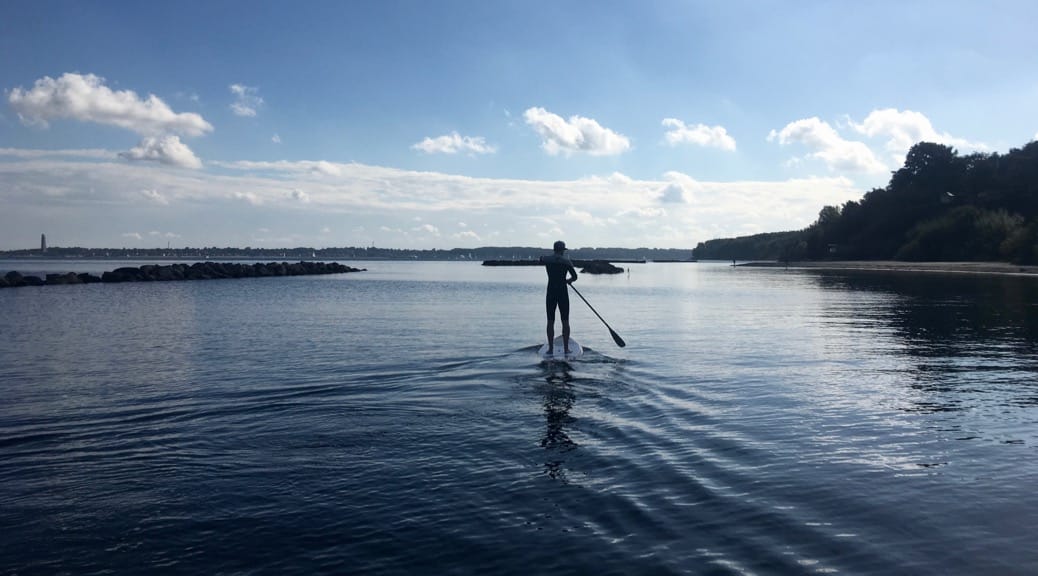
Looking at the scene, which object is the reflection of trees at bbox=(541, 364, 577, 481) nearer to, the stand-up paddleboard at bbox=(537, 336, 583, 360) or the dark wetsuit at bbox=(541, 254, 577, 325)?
the stand-up paddleboard at bbox=(537, 336, 583, 360)

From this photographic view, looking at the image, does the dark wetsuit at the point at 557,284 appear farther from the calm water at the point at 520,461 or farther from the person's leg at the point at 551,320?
the calm water at the point at 520,461

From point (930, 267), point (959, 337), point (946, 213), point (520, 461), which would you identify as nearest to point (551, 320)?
point (520, 461)

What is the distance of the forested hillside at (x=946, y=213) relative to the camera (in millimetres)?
95062

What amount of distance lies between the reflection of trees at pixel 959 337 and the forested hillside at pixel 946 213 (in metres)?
53.2

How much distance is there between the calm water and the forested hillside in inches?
3237

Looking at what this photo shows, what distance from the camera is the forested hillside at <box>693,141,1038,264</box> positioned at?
9506 cm

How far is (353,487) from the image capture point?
8.09 meters

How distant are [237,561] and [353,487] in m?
2.00

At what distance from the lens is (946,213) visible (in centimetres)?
11350

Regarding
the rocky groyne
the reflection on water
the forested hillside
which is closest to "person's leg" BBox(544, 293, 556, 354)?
the reflection on water

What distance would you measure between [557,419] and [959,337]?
58.0ft

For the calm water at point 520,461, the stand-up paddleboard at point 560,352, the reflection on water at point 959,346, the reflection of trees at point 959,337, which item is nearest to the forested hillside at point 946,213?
the reflection of trees at point 959,337

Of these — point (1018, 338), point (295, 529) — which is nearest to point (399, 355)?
point (295, 529)

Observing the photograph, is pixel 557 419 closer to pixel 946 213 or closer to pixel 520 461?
pixel 520 461
